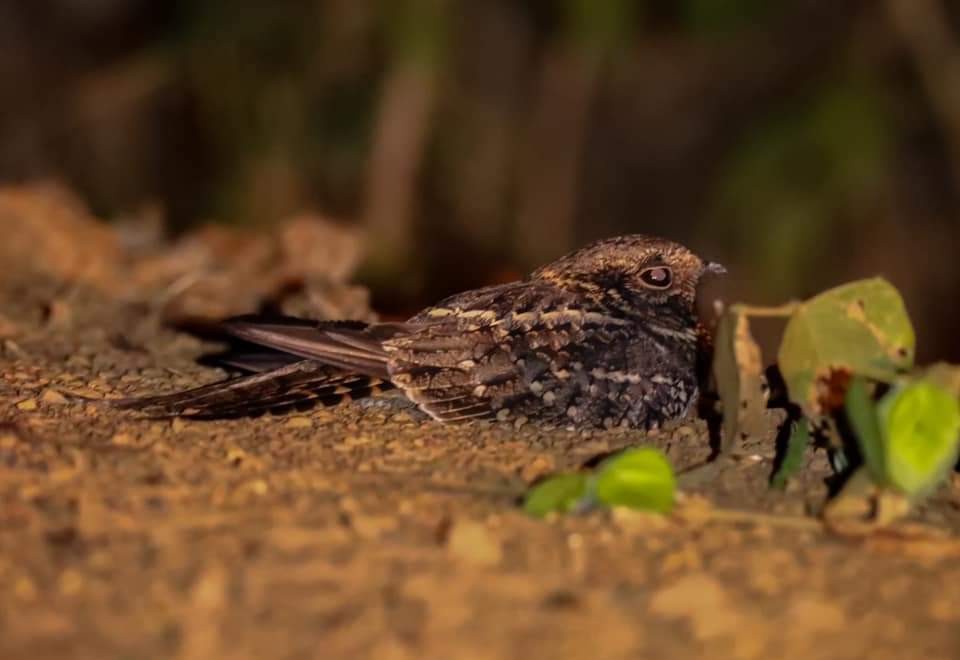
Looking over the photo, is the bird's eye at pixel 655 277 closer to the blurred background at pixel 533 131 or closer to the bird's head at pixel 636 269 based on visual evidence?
the bird's head at pixel 636 269

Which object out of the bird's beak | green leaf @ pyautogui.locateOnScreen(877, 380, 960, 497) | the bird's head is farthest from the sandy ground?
the bird's beak

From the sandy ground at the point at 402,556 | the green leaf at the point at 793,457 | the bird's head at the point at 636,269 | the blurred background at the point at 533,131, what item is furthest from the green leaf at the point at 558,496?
the blurred background at the point at 533,131

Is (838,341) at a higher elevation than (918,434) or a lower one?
higher

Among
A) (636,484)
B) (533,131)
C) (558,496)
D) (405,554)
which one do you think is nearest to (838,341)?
(636,484)

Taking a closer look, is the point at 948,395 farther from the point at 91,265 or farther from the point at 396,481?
the point at 91,265

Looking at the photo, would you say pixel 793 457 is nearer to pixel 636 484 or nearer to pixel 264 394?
pixel 636 484

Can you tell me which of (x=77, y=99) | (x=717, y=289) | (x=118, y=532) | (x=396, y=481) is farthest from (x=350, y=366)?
(x=77, y=99)
